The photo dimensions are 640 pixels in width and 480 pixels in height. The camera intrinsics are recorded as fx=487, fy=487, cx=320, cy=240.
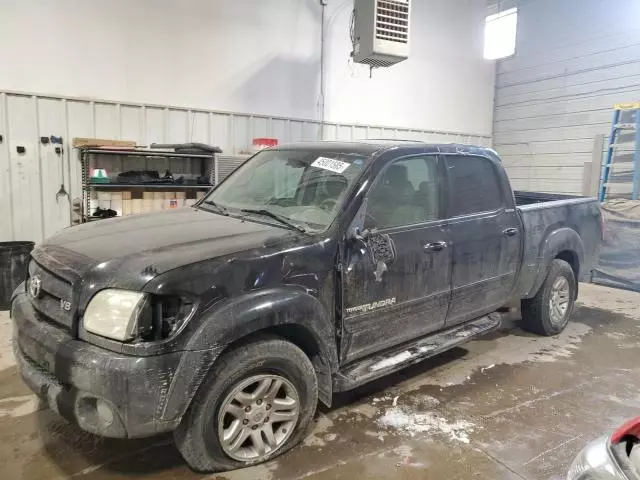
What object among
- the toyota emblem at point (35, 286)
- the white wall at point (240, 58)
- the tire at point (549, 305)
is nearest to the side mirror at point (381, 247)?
the toyota emblem at point (35, 286)

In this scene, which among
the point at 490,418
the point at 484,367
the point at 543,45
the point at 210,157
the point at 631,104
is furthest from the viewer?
the point at 543,45

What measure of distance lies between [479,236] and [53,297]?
267cm

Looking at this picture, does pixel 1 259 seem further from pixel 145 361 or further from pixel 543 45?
pixel 543 45

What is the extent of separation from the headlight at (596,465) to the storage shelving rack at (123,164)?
16.2 feet

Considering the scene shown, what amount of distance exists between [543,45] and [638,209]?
3821 millimetres

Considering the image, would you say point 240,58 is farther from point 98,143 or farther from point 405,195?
point 405,195

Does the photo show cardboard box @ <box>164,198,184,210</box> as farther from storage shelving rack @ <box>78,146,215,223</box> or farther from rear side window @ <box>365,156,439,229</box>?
rear side window @ <box>365,156,439,229</box>

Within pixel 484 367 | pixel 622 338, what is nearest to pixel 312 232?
pixel 484 367

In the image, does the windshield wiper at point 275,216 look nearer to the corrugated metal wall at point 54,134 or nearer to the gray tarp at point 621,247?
the corrugated metal wall at point 54,134

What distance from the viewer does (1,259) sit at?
4.86 m

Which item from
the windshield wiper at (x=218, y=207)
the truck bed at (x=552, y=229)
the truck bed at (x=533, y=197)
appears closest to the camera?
the windshield wiper at (x=218, y=207)

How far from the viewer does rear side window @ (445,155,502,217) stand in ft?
11.1

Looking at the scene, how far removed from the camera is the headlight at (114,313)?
2.00 m

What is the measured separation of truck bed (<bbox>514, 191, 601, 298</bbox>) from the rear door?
18cm
